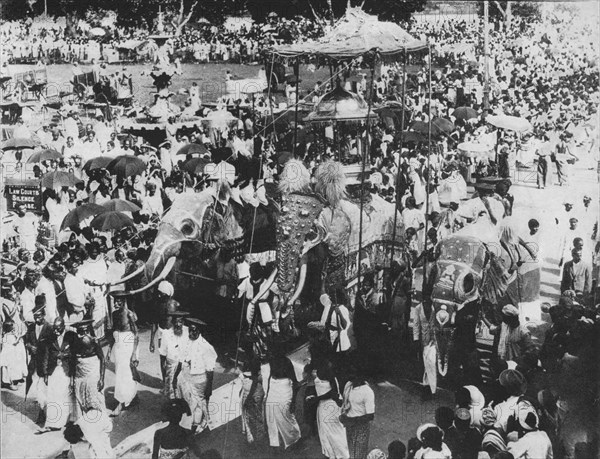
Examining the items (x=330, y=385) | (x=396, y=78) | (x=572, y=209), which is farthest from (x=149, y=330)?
(x=396, y=78)

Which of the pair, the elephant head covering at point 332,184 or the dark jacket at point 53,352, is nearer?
the dark jacket at point 53,352

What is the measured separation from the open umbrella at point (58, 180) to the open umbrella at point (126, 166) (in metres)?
0.64

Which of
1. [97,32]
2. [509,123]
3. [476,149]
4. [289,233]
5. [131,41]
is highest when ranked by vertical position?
[97,32]

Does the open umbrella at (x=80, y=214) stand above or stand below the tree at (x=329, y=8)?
below

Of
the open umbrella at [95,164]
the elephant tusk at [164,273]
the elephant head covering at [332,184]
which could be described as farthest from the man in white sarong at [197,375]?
the open umbrella at [95,164]

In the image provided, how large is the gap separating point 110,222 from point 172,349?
294cm

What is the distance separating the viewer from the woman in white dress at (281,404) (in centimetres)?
691

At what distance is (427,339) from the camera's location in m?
7.99

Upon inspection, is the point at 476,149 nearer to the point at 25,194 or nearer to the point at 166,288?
the point at 166,288

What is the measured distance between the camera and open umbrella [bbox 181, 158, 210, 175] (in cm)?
1252

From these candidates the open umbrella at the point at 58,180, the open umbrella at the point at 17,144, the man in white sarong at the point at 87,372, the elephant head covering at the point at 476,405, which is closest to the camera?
the elephant head covering at the point at 476,405

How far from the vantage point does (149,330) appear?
31.2 feet

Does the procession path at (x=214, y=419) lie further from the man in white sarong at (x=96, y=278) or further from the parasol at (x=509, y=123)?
the parasol at (x=509, y=123)

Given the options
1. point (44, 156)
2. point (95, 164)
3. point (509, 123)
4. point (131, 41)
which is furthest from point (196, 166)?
point (509, 123)
